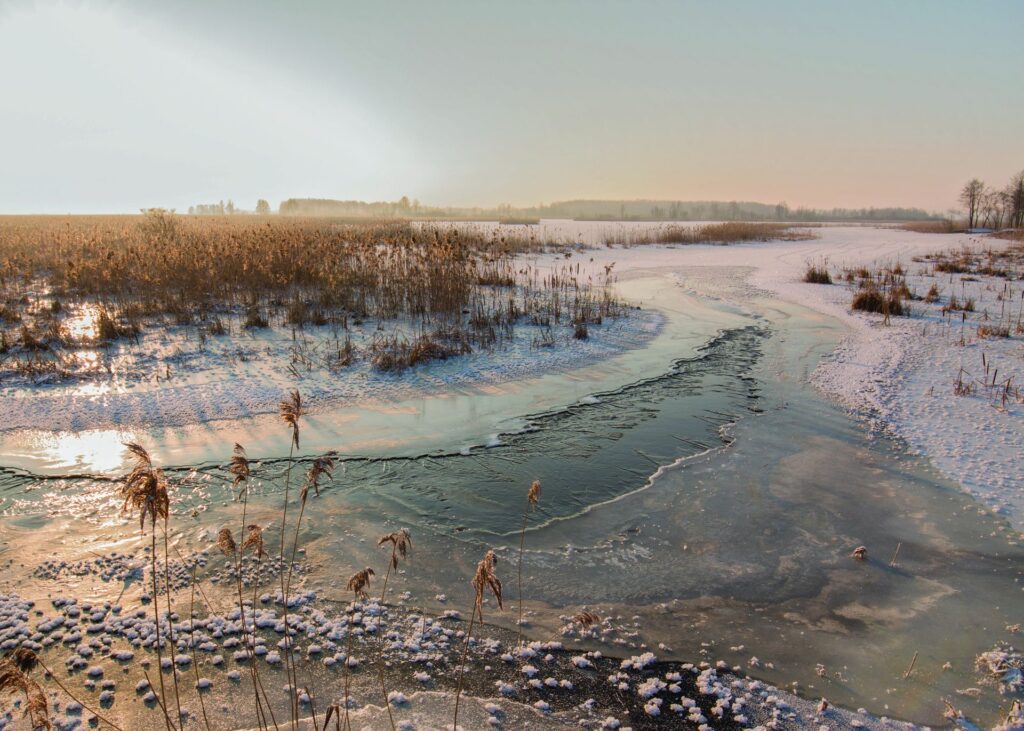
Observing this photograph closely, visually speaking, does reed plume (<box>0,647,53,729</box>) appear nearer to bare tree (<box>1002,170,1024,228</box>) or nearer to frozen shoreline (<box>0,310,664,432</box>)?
frozen shoreline (<box>0,310,664,432</box>)

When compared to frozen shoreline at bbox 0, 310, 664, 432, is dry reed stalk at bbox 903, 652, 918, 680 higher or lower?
lower

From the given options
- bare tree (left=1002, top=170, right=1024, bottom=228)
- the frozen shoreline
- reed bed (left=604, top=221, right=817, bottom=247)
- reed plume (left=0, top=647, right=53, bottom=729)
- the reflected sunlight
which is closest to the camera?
reed plume (left=0, top=647, right=53, bottom=729)

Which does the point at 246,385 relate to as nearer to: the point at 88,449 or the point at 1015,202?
the point at 88,449

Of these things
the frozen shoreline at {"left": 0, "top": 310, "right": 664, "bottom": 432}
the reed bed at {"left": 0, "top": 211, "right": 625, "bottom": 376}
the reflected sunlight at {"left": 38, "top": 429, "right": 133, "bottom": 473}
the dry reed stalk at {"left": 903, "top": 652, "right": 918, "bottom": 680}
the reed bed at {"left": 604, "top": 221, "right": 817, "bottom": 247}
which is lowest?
the dry reed stalk at {"left": 903, "top": 652, "right": 918, "bottom": 680}

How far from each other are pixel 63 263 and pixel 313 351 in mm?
9870

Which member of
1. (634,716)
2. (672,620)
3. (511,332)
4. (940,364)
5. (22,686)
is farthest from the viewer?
(511,332)

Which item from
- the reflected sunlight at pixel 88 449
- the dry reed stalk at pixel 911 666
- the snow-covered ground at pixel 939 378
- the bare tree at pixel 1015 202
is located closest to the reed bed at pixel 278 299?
the reflected sunlight at pixel 88 449

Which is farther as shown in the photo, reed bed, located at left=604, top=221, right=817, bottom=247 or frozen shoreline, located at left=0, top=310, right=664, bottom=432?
reed bed, located at left=604, top=221, right=817, bottom=247

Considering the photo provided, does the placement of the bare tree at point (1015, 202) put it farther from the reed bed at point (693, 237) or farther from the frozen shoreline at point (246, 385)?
the frozen shoreline at point (246, 385)

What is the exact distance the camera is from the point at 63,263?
14742mm

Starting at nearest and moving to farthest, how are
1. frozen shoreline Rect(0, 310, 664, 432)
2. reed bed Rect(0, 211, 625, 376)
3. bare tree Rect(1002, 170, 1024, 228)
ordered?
frozen shoreline Rect(0, 310, 664, 432) → reed bed Rect(0, 211, 625, 376) → bare tree Rect(1002, 170, 1024, 228)

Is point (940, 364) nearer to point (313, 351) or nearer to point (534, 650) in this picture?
point (534, 650)

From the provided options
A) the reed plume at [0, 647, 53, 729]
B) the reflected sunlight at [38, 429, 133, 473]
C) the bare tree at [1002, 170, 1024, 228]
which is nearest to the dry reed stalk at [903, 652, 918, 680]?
the reed plume at [0, 647, 53, 729]

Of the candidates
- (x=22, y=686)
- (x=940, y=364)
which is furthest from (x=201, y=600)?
(x=940, y=364)
